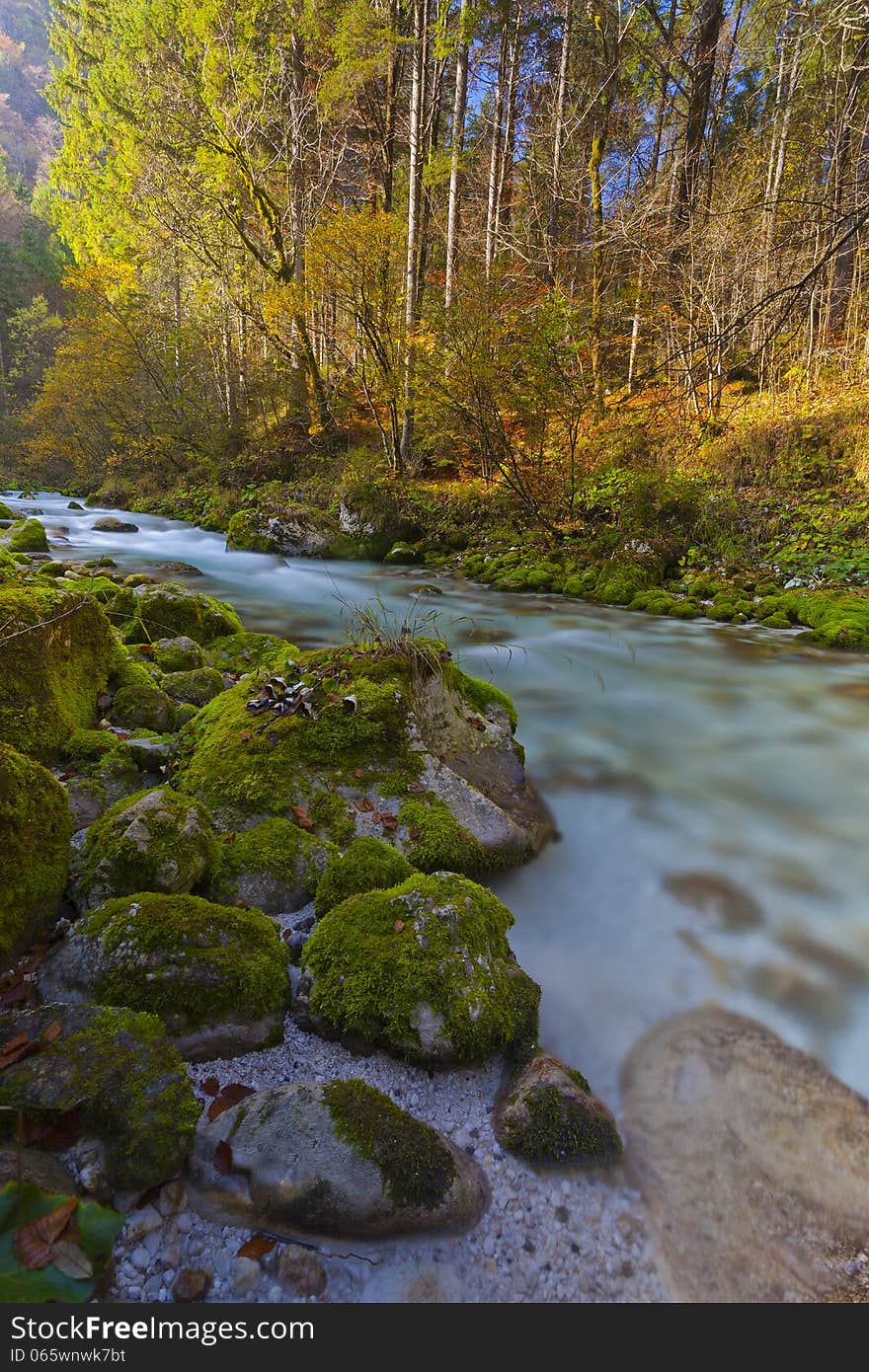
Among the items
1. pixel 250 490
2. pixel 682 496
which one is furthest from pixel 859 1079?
pixel 250 490

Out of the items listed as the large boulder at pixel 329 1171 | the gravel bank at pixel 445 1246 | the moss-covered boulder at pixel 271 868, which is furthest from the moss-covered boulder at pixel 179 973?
the moss-covered boulder at pixel 271 868

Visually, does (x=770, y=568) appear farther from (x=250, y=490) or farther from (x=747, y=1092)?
(x=250, y=490)

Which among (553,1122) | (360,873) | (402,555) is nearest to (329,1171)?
(553,1122)

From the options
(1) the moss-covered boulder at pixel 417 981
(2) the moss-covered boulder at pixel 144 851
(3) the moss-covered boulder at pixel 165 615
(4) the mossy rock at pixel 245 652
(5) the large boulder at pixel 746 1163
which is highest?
(3) the moss-covered boulder at pixel 165 615

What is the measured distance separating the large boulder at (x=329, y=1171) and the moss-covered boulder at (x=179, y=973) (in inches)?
10.8

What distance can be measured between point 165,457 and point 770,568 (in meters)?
20.3

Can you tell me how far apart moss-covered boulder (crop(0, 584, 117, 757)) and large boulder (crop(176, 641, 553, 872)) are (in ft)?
2.07

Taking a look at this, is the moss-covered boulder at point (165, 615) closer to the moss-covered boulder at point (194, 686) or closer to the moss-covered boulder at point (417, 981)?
the moss-covered boulder at point (194, 686)

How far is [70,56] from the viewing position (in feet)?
68.3

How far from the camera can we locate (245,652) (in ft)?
17.2

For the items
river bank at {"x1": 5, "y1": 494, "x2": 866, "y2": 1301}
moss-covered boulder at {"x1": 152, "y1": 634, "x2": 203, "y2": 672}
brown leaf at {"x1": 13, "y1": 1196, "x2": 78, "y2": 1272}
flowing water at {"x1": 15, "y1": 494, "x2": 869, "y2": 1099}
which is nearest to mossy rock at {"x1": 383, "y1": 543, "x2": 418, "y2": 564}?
flowing water at {"x1": 15, "y1": 494, "x2": 869, "y2": 1099}

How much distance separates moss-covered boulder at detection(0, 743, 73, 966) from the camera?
6.72ft

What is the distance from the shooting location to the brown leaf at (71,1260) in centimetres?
127

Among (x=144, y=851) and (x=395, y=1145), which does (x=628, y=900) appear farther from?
(x=144, y=851)
